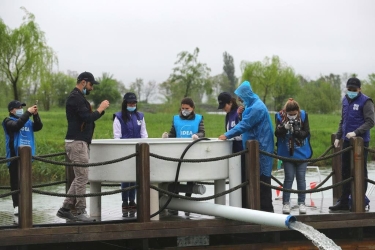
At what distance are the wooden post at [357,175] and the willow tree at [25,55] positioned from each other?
88.0ft

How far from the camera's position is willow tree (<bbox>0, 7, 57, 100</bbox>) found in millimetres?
35781

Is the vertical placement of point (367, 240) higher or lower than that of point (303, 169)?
lower

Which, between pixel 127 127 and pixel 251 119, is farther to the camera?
pixel 127 127

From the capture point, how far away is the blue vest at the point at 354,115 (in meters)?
9.66

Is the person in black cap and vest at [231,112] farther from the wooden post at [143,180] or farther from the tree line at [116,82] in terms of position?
the tree line at [116,82]

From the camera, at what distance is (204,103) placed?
61250mm

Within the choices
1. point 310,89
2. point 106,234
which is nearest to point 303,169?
point 106,234

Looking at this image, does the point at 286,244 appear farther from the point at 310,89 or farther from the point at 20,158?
the point at 310,89

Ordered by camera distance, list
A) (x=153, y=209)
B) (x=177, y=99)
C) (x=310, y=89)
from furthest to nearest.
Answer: (x=310, y=89), (x=177, y=99), (x=153, y=209)

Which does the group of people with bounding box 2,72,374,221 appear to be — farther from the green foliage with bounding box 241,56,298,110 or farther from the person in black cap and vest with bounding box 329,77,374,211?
the green foliage with bounding box 241,56,298,110

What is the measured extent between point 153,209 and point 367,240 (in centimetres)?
270

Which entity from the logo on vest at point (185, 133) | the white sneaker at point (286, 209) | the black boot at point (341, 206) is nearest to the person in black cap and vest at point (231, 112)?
the logo on vest at point (185, 133)

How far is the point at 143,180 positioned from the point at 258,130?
1.54 meters

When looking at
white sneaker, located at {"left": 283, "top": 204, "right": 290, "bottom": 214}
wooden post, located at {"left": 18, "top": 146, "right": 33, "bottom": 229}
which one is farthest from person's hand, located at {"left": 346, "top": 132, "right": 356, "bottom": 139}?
wooden post, located at {"left": 18, "top": 146, "right": 33, "bottom": 229}
